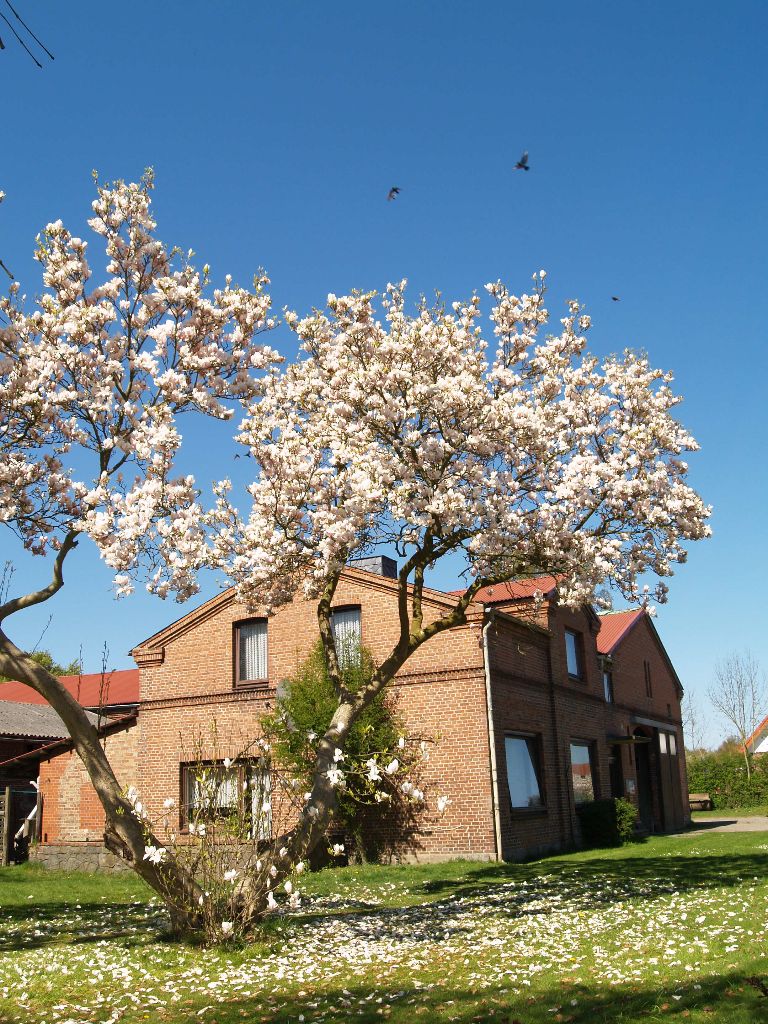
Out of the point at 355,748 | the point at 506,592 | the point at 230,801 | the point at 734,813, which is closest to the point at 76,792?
the point at 355,748

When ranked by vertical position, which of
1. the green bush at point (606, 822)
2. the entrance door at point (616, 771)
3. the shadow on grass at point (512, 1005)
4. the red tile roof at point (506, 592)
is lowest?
the green bush at point (606, 822)

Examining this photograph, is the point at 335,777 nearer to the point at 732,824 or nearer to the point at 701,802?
the point at 732,824

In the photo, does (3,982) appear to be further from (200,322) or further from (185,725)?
(185,725)

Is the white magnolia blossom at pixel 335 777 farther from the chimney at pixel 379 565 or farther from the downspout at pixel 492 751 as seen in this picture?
the chimney at pixel 379 565

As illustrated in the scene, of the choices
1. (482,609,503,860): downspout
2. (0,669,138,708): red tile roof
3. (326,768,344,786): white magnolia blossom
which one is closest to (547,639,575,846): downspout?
(482,609,503,860): downspout

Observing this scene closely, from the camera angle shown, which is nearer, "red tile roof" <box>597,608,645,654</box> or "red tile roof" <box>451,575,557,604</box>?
"red tile roof" <box>451,575,557,604</box>

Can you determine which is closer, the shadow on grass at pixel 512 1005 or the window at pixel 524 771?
the shadow on grass at pixel 512 1005

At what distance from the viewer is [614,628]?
33.6m

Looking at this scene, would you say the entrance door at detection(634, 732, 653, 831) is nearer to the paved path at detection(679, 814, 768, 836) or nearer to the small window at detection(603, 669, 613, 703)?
the paved path at detection(679, 814, 768, 836)

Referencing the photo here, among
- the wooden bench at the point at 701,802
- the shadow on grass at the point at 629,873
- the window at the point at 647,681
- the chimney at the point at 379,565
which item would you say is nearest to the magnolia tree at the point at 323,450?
the shadow on grass at the point at 629,873

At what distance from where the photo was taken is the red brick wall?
83.8 ft

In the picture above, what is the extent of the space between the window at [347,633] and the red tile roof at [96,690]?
13479 mm

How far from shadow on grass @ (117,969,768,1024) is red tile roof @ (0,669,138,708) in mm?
26971

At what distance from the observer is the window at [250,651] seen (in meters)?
24.4
